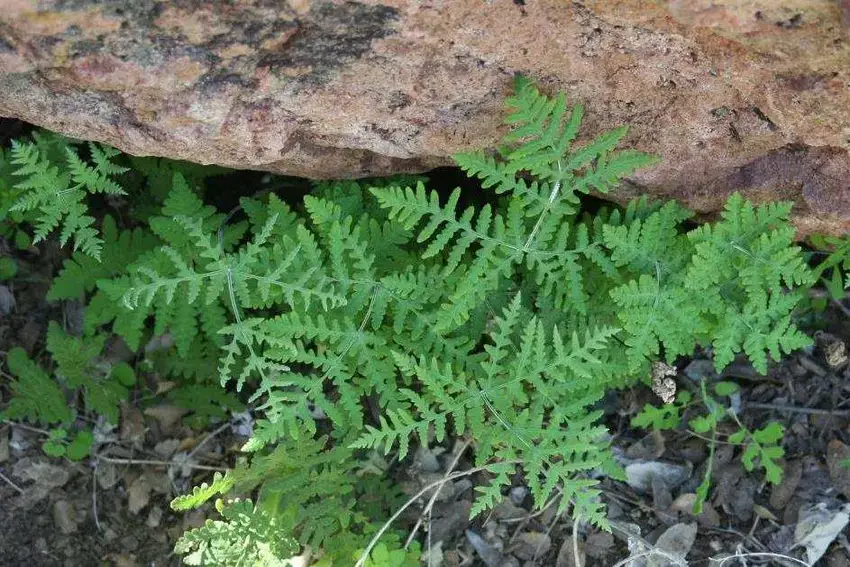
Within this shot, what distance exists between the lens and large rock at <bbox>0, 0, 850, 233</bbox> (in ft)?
9.61

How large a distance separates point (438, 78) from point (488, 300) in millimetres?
1028

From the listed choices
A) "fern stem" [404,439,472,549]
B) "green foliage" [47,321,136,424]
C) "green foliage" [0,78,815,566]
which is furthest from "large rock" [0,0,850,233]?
"fern stem" [404,439,472,549]

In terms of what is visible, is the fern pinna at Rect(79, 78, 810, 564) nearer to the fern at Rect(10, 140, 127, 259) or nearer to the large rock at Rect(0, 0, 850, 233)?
the large rock at Rect(0, 0, 850, 233)

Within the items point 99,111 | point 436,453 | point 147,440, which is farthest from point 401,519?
point 99,111

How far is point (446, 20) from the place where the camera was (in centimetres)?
303

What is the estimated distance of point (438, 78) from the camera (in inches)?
130

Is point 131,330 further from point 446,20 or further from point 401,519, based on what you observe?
point 446,20

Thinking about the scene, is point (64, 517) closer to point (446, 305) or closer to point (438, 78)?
point (446, 305)

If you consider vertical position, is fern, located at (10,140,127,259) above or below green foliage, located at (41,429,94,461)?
above

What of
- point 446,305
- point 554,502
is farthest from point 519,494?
point 446,305

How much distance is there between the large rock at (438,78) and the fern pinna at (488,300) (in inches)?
6.5

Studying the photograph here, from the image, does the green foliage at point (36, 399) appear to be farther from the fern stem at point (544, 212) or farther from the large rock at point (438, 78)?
the fern stem at point (544, 212)

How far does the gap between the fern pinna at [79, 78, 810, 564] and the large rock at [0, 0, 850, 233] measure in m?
0.17

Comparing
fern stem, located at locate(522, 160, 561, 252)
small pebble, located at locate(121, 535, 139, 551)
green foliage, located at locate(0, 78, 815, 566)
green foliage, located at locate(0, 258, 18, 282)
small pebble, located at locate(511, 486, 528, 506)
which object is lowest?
small pebble, located at locate(121, 535, 139, 551)
